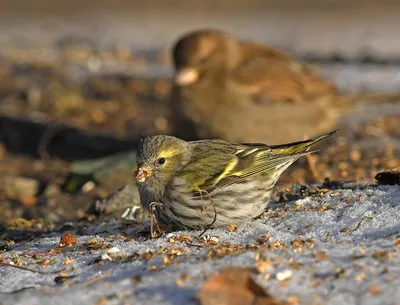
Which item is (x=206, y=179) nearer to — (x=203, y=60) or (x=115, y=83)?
(x=203, y=60)

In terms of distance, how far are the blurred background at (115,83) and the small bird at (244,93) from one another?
0.60 m

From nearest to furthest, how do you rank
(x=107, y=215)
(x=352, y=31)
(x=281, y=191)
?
(x=281, y=191) < (x=107, y=215) < (x=352, y=31)

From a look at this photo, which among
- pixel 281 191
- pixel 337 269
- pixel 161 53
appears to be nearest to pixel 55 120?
pixel 161 53

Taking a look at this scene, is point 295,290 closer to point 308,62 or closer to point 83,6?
point 308,62

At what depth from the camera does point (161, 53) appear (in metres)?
15.1

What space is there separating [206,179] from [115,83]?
770 centimetres

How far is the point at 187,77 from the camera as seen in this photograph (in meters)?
9.38

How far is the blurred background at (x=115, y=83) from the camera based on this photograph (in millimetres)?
8312

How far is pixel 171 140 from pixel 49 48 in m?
10.5

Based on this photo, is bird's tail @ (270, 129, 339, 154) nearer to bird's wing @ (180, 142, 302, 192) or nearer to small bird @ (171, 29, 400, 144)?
bird's wing @ (180, 142, 302, 192)

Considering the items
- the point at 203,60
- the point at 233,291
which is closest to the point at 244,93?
the point at 203,60

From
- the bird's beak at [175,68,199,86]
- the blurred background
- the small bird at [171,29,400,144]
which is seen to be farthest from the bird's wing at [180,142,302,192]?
the bird's beak at [175,68,199,86]

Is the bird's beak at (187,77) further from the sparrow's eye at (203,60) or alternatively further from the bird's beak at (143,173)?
the bird's beak at (143,173)

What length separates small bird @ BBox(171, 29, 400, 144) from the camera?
9.22 metres
